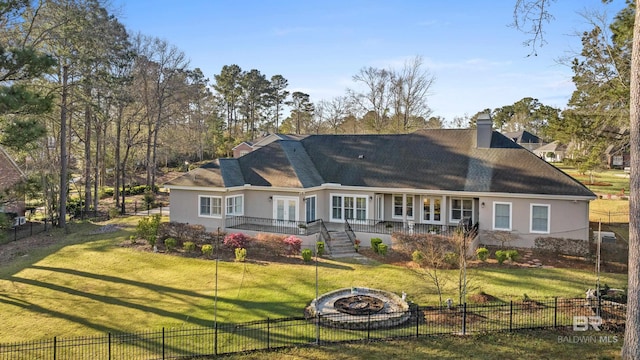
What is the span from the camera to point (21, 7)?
14.7m

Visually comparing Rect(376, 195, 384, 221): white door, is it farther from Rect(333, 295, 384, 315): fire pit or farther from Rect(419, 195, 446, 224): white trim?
Rect(333, 295, 384, 315): fire pit

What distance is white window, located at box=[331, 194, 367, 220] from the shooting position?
75.7ft

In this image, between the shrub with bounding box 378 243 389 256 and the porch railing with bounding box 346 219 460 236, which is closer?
the shrub with bounding box 378 243 389 256

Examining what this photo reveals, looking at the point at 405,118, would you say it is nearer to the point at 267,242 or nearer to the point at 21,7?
the point at 267,242

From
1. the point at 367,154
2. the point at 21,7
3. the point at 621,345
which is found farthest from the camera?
the point at 367,154

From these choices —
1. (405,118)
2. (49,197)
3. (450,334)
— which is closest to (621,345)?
(450,334)

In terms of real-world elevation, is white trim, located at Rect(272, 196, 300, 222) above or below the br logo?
above

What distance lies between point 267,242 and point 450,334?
996 cm

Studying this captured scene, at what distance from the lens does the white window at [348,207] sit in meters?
23.1

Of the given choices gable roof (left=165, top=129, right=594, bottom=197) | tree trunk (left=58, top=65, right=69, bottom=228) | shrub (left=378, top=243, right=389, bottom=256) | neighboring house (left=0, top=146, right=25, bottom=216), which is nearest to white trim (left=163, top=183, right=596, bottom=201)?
gable roof (left=165, top=129, right=594, bottom=197)

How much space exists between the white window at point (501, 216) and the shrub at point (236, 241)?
485 inches

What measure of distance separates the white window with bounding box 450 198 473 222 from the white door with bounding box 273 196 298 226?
8547 millimetres

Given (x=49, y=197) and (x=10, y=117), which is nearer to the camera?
(x=10, y=117)

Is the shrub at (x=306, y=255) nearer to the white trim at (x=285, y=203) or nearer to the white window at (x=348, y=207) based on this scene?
the white trim at (x=285, y=203)
